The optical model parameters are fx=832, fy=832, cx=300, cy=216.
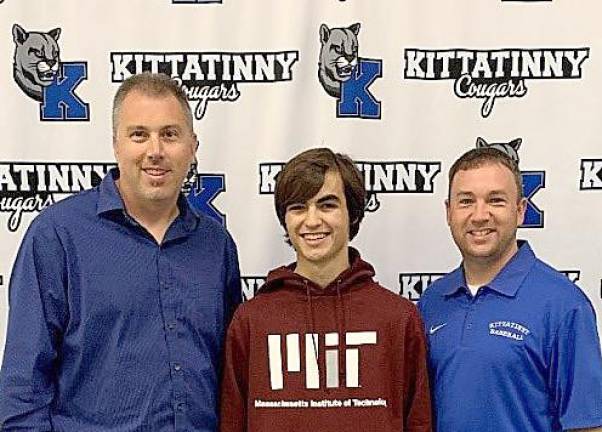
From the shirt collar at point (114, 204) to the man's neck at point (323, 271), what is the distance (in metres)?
0.23

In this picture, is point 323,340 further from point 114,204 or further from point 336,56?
point 336,56

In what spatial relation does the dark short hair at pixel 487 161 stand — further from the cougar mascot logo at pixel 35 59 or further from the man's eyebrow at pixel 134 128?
the cougar mascot logo at pixel 35 59

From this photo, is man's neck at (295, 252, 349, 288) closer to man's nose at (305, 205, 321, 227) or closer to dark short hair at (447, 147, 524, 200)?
man's nose at (305, 205, 321, 227)

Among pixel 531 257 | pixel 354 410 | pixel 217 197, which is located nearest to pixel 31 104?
pixel 217 197

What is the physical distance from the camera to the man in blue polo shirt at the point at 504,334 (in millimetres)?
1445

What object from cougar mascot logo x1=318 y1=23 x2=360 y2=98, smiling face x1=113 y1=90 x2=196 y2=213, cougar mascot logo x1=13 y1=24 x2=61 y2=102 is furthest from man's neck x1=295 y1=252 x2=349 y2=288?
cougar mascot logo x1=13 y1=24 x2=61 y2=102

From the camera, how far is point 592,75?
1956mm

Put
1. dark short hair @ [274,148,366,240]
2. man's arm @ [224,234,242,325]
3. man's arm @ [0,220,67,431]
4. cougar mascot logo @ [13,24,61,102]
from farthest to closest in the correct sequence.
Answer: cougar mascot logo @ [13,24,61,102]
man's arm @ [224,234,242,325]
dark short hair @ [274,148,366,240]
man's arm @ [0,220,67,431]

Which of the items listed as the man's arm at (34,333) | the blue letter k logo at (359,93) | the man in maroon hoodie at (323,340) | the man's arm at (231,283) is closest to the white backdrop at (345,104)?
the blue letter k logo at (359,93)

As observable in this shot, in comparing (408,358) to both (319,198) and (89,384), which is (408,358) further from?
(89,384)

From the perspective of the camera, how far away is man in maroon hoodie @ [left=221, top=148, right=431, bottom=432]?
1.47 meters

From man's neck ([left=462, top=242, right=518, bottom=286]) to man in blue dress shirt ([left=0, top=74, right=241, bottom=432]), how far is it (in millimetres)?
517

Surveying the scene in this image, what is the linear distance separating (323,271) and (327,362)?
0.17 metres

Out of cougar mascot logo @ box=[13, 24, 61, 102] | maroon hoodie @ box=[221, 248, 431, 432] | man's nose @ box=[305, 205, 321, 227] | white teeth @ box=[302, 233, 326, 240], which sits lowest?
maroon hoodie @ box=[221, 248, 431, 432]
